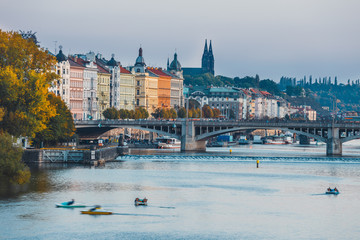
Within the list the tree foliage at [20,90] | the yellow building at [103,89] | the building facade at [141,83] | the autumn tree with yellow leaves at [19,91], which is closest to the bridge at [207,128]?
the yellow building at [103,89]

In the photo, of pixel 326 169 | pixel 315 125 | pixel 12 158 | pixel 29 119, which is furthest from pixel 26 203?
pixel 315 125

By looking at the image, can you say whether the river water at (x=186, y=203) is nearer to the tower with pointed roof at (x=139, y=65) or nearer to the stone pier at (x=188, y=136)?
the stone pier at (x=188, y=136)

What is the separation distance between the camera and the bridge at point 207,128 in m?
126

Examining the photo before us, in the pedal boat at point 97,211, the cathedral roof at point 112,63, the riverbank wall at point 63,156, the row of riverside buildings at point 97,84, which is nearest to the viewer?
the pedal boat at point 97,211

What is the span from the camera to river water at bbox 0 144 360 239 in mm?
55688

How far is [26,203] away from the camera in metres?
64.6

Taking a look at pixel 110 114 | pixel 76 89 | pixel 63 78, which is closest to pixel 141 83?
pixel 110 114

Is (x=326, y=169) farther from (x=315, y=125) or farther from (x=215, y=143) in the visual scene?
(x=215, y=143)

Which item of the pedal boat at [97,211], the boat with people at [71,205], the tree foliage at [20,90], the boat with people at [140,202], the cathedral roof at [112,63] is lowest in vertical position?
the pedal boat at [97,211]

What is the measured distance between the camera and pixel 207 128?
441 feet

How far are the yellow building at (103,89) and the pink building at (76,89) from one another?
802 centimetres

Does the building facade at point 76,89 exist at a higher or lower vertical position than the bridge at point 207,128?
higher

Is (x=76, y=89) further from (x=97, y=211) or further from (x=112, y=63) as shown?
(x=97, y=211)

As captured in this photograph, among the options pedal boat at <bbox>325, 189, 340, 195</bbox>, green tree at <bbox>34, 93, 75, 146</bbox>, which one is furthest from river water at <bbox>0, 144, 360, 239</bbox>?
green tree at <bbox>34, 93, 75, 146</bbox>
